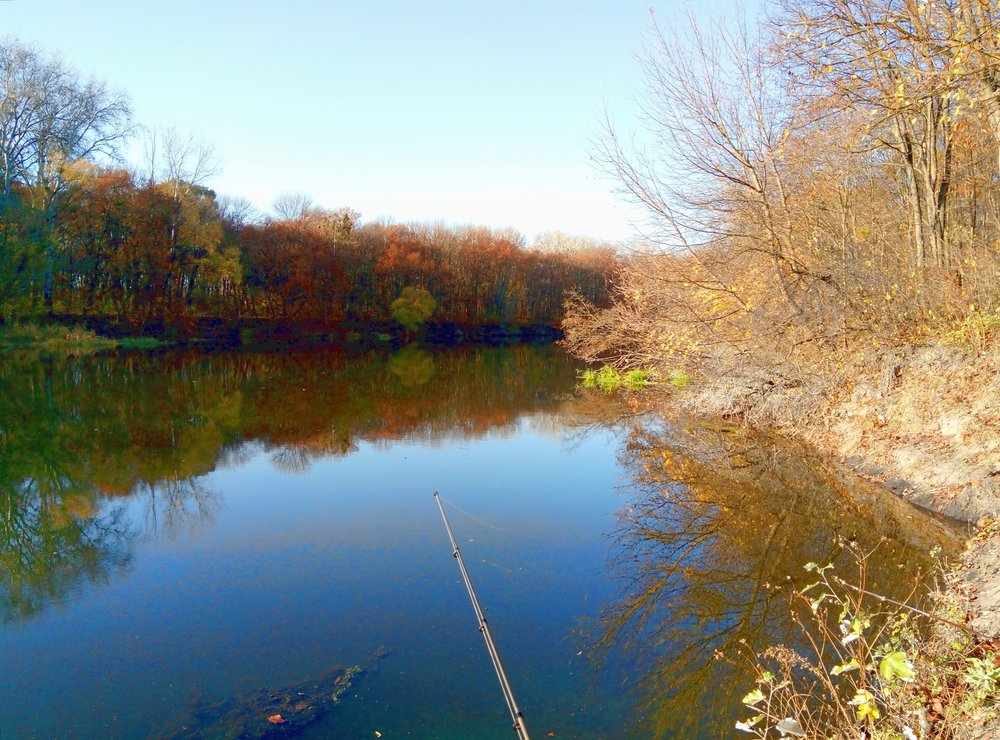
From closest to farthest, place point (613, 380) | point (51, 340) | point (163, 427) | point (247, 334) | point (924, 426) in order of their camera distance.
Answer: point (924, 426) → point (163, 427) → point (613, 380) → point (51, 340) → point (247, 334)

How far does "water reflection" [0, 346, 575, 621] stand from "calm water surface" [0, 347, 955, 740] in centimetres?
7

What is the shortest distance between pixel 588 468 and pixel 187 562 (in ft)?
19.2

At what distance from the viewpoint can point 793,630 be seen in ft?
16.3

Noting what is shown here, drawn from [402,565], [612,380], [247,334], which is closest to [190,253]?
[247,334]

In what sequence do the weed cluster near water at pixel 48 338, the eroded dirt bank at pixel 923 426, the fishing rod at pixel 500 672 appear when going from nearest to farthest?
the fishing rod at pixel 500 672 → the eroded dirt bank at pixel 923 426 → the weed cluster near water at pixel 48 338

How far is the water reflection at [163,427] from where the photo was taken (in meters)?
6.96

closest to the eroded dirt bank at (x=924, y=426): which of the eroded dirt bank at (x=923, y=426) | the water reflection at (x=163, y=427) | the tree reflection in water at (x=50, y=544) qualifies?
the eroded dirt bank at (x=923, y=426)

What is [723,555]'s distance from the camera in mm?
6574

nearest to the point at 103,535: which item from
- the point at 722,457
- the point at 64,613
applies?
the point at 64,613

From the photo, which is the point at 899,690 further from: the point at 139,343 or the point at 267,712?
the point at 139,343

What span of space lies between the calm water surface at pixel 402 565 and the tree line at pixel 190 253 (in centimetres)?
1068

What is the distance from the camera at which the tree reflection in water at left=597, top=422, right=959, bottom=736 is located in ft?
14.6

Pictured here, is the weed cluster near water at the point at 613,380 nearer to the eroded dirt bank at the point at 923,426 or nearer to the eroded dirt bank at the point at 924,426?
the eroded dirt bank at the point at 923,426

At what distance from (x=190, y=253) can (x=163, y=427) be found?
27.0 m
